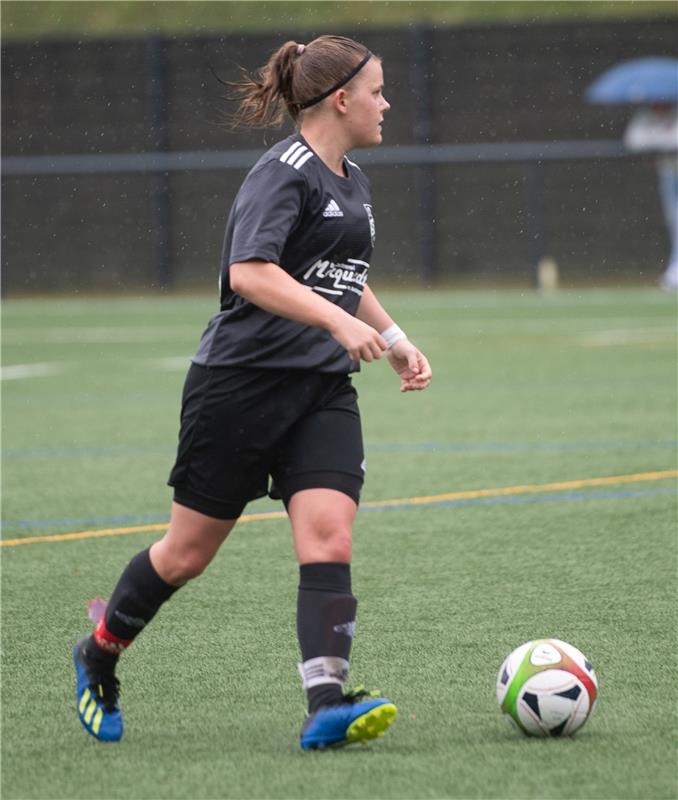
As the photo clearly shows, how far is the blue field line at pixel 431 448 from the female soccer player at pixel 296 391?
4.93 meters

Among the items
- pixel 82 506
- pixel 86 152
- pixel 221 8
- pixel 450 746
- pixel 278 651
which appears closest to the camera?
pixel 450 746

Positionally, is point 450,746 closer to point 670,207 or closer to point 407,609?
point 407,609

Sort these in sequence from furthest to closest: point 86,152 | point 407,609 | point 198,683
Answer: point 86,152 < point 407,609 < point 198,683

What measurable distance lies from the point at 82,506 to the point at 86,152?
17.8m

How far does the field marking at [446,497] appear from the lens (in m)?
7.11

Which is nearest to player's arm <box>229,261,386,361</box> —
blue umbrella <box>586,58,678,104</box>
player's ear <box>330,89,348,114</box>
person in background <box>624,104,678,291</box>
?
player's ear <box>330,89,348,114</box>

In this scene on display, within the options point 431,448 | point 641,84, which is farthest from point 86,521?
point 641,84

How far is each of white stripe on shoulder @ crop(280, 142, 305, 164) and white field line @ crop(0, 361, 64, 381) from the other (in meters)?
9.77

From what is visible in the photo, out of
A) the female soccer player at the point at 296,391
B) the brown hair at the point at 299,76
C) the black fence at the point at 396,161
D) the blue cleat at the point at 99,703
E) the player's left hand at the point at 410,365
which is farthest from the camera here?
the black fence at the point at 396,161

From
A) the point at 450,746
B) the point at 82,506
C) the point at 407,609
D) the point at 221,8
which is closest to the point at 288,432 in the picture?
the point at 450,746

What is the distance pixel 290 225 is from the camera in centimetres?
409

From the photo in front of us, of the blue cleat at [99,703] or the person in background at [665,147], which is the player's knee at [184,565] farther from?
the person in background at [665,147]

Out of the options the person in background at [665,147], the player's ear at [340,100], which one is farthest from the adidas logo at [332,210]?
the person in background at [665,147]

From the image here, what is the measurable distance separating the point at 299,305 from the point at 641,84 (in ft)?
63.4
